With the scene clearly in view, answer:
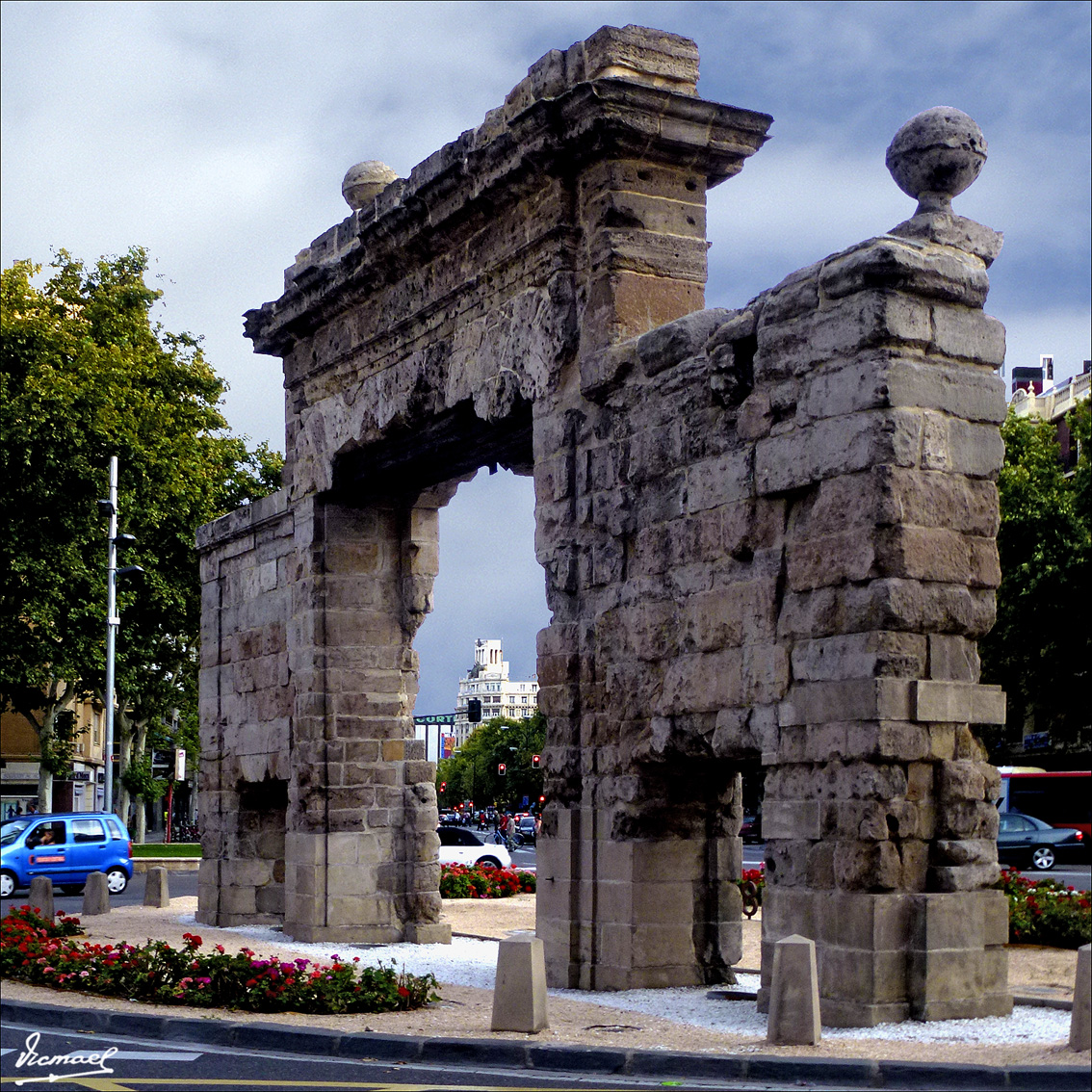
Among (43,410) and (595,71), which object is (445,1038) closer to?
(595,71)

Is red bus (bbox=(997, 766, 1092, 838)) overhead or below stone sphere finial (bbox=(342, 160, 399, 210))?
below

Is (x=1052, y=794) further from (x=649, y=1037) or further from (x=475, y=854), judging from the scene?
(x=649, y=1037)

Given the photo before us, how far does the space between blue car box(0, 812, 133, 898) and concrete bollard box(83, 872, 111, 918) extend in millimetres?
7377

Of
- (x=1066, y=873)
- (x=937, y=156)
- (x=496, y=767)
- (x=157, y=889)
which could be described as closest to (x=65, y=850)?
(x=157, y=889)

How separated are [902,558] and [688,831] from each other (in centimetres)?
322

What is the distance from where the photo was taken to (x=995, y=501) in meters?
9.80

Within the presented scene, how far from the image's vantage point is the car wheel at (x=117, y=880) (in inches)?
1064

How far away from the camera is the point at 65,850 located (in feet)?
89.7

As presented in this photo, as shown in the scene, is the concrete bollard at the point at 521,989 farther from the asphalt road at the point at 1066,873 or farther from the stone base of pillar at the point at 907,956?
the asphalt road at the point at 1066,873

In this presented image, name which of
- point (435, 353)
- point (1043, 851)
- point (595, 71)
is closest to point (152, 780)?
point (1043, 851)

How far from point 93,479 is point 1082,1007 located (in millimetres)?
29082

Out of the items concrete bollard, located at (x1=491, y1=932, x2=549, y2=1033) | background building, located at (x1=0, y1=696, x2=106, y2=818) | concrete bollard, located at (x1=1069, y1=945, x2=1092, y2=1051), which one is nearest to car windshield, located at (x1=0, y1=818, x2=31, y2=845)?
concrete bollard, located at (x1=491, y1=932, x2=549, y2=1033)

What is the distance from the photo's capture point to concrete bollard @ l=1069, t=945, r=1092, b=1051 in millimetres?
7758

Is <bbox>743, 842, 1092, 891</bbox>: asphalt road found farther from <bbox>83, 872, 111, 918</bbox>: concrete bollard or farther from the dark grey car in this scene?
<bbox>83, 872, 111, 918</bbox>: concrete bollard
